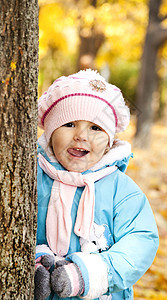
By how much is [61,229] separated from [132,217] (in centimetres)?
31

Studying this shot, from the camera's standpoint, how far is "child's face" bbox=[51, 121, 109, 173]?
1.77 metres

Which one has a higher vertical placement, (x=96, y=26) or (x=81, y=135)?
(x=96, y=26)

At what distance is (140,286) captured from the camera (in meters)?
3.60

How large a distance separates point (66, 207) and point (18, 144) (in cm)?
48

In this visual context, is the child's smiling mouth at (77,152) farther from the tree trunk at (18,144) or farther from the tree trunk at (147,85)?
the tree trunk at (147,85)

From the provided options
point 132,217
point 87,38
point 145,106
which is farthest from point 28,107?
point 145,106

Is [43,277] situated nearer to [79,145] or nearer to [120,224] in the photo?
[120,224]

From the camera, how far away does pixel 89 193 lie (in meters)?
1.71

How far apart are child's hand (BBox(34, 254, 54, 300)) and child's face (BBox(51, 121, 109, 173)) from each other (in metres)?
0.42

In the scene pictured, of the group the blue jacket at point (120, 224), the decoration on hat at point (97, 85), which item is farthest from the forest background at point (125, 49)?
the blue jacket at point (120, 224)

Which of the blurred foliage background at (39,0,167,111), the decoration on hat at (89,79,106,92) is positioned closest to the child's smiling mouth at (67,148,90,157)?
the decoration on hat at (89,79,106,92)

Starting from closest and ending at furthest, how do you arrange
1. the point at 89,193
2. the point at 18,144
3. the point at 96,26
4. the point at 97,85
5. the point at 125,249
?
the point at 18,144, the point at 125,249, the point at 89,193, the point at 97,85, the point at 96,26

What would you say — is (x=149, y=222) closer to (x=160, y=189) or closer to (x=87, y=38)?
(x=160, y=189)

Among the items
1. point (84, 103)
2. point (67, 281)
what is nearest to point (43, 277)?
point (67, 281)
